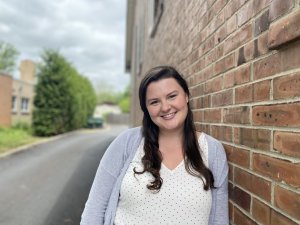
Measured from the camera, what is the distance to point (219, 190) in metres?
1.92

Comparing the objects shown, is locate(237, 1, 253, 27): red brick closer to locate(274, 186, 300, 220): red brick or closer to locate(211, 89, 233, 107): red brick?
locate(211, 89, 233, 107): red brick

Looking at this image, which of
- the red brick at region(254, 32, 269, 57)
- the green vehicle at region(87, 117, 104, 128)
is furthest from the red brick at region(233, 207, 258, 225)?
the green vehicle at region(87, 117, 104, 128)

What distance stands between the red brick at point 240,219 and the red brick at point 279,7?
87cm

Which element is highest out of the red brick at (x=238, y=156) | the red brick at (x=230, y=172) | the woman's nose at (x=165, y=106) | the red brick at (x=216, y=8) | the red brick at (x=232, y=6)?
the red brick at (x=216, y=8)

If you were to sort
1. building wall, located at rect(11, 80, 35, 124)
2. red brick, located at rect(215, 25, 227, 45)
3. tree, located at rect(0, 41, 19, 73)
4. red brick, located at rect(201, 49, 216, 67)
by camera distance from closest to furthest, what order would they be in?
1. red brick, located at rect(215, 25, 227, 45)
2. red brick, located at rect(201, 49, 216, 67)
3. building wall, located at rect(11, 80, 35, 124)
4. tree, located at rect(0, 41, 19, 73)

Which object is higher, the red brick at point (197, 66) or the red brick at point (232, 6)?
the red brick at point (232, 6)

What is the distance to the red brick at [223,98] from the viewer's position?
6.41 feet

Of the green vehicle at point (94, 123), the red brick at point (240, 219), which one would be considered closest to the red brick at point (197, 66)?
the red brick at point (240, 219)

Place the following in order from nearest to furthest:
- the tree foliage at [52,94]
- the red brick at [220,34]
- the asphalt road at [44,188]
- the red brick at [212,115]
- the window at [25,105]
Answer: the red brick at [220,34] → the red brick at [212,115] → the asphalt road at [44,188] → the tree foliage at [52,94] → the window at [25,105]

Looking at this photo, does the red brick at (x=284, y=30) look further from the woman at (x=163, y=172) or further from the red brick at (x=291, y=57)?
the woman at (x=163, y=172)

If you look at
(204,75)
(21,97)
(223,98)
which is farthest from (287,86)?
(21,97)

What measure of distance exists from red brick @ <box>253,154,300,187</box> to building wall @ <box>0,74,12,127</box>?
24100 millimetres

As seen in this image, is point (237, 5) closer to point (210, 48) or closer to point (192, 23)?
point (210, 48)

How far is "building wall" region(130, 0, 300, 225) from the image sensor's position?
4.25 ft
